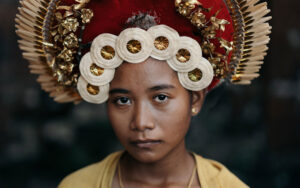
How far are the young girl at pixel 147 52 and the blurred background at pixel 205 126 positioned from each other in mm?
1108

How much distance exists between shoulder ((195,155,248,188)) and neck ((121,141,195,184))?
0.16 feet

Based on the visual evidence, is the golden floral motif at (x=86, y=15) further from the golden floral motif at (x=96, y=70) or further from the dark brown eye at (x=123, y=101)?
the dark brown eye at (x=123, y=101)

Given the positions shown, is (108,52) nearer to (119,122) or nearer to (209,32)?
(119,122)

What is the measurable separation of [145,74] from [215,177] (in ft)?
1.75

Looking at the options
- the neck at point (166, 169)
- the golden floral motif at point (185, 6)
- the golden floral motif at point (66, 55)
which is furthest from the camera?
the neck at point (166, 169)

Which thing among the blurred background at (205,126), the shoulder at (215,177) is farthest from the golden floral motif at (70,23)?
the blurred background at (205,126)

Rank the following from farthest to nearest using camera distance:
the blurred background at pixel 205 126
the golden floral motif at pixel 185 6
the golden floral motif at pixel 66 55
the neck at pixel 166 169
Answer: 1. the blurred background at pixel 205 126
2. the neck at pixel 166 169
3. the golden floral motif at pixel 66 55
4. the golden floral motif at pixel 185 6

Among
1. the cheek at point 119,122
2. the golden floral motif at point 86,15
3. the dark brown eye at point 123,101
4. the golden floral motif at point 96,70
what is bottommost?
the cheek at point 119,122

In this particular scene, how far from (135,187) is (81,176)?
0.83ft

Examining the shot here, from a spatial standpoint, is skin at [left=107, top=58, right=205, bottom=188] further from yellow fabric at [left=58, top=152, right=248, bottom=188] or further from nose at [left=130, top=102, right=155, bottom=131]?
yellow fabric at [left=58, top=152, right=248, bottom=188]

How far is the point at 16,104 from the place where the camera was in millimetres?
3148

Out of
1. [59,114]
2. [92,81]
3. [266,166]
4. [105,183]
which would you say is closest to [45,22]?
[92,81]

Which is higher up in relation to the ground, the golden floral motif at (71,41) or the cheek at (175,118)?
the golden floral motif at (71,41)

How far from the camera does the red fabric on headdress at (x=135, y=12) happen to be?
1415 millimetres
